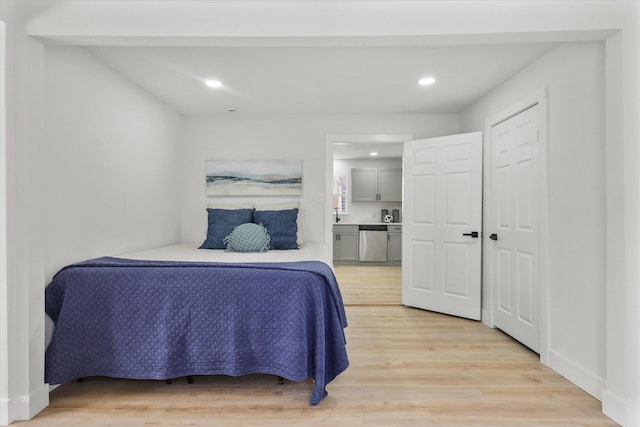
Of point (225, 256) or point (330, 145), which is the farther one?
point (330, 145)

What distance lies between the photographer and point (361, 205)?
25.8 feet

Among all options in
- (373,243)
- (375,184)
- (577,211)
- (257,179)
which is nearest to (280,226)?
(257,179)

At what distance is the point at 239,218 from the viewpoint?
12.0 ft

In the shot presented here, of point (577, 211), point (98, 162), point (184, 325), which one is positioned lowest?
point (184, 325)

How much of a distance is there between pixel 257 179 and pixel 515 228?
275 centimetres

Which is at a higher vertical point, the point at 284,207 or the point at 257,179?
the point at 257,179

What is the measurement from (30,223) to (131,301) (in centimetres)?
67

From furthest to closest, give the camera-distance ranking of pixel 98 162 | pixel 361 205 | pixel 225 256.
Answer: pixel 361 205 < pixel 225 256 < pixel 98 162

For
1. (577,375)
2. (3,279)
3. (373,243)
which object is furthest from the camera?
(373,243)

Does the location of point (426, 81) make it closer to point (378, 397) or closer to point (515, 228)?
point (515, 228)

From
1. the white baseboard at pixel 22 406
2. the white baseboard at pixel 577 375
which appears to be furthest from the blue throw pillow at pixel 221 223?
the white baseboard at pixel 577 375

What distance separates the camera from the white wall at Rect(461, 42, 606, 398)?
209 centimetres

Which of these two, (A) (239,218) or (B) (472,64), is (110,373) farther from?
(B) (472,64)

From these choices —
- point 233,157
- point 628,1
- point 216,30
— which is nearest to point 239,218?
point 233,157
